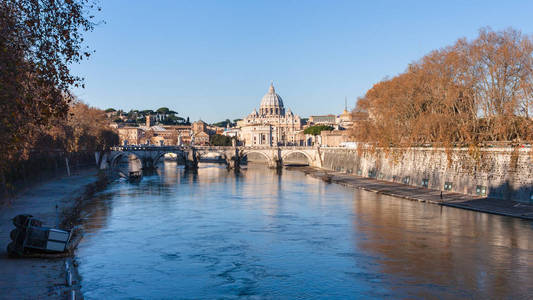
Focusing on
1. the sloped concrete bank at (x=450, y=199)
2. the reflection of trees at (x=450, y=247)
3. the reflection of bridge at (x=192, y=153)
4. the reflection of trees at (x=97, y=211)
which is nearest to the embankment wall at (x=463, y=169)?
the sloped concrete bank at (x=450, y=199)

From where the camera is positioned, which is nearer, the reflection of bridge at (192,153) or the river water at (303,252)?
the river water at (303,252)

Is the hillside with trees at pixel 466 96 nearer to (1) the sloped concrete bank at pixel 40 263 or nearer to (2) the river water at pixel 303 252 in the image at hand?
(2) the river water at pixel 303 252

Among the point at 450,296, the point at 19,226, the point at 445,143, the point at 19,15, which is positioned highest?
the point at 19,15

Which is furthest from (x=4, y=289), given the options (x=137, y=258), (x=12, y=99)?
(x=137, y=258)

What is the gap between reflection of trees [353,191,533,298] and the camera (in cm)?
2033

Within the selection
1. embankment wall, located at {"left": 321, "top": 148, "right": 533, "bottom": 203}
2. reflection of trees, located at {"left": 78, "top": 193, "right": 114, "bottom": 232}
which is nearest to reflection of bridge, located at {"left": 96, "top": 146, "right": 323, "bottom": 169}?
embankment wall, located at {"left": 321, "top": 148, "right": 533, "bottom": 203}

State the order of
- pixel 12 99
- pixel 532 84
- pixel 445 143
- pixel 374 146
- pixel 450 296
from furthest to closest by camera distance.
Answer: pixel 374 146 < pixel 445 143 < pixel 532 84 < pixel 450 296 < pixel 12 99

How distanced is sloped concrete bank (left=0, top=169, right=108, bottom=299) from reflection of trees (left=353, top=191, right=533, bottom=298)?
12.5m

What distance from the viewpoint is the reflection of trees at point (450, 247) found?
800 inches

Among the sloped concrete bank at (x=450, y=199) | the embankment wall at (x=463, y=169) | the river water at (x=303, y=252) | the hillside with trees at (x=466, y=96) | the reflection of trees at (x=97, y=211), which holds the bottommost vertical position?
the river water at (x=303, y=252)

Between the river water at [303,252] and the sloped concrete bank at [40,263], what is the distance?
100 cm

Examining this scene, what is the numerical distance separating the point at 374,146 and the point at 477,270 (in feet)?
135

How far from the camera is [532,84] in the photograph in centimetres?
→ 3753

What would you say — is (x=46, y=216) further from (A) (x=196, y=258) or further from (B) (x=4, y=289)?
(B) (x=4, y=289)
